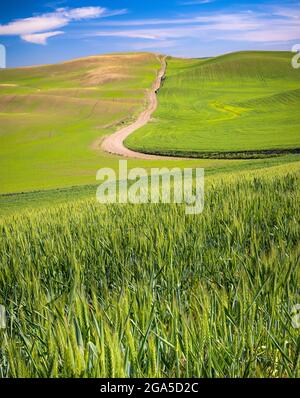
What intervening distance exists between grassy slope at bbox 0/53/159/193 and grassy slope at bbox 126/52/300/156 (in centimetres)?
596

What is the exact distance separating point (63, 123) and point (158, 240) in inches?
2238

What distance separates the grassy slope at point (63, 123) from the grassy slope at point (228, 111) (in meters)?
5.96

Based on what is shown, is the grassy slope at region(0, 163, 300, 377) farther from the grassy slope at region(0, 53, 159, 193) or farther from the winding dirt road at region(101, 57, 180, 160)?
the winding dirt road at region(101, 57, 180, 160)

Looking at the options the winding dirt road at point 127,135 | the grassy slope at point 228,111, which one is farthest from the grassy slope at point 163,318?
the winding dirt road at point 127,135

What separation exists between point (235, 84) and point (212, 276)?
83.9 metres

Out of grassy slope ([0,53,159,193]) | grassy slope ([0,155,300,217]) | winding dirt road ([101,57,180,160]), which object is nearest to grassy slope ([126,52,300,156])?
winding dirt road ([101,57,180,160])

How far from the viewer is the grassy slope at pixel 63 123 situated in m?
32.7

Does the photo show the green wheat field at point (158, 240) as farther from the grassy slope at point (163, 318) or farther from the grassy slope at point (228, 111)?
the grassy slope at point (228, 111)

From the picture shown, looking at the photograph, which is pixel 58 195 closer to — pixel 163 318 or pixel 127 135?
pixel 163 318

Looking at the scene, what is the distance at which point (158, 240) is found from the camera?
4160 millimetres

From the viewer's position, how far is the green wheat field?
190 centimetres

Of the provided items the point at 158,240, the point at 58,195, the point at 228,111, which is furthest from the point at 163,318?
the point at 228,111

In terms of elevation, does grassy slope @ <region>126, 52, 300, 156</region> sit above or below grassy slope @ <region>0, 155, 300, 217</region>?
above
